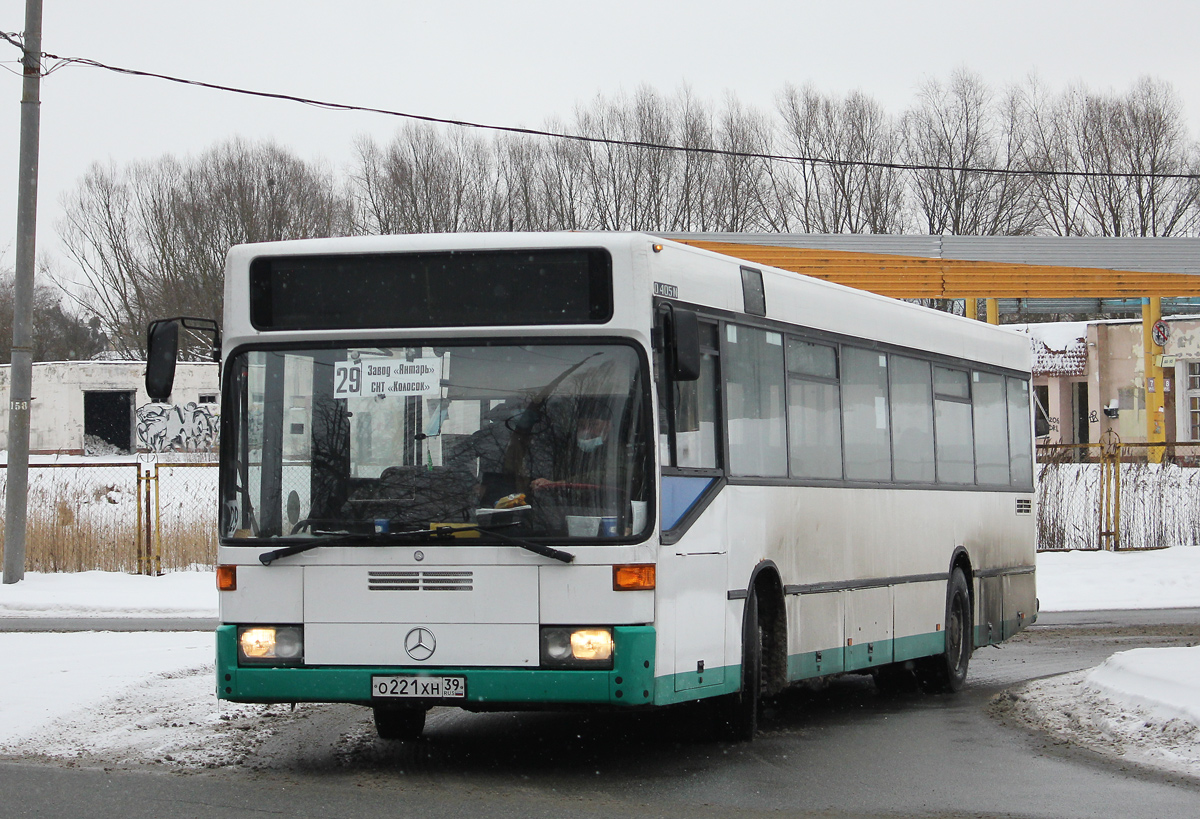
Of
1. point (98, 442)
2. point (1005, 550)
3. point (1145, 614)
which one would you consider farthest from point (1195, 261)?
point (98, 442)

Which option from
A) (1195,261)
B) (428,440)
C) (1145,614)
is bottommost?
(1145,614)

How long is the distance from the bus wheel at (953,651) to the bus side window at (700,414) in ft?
14.5

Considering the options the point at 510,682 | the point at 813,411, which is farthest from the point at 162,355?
the point at 813,411

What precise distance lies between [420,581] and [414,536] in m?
0.22

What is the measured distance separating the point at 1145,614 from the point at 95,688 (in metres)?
12.8

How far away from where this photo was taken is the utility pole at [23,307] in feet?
66.5

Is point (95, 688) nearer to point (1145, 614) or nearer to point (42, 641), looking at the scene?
point (42, 641)

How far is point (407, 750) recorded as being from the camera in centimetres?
872

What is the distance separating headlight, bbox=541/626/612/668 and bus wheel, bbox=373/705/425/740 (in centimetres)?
181

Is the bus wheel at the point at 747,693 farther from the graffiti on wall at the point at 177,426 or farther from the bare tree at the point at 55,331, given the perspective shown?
the bare tree at the point at 55,331

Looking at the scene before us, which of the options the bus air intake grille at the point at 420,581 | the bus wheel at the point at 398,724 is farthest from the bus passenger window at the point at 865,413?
the bus air intake grille at the point at 420,581

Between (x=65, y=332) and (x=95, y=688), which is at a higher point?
(x=65, y=332)

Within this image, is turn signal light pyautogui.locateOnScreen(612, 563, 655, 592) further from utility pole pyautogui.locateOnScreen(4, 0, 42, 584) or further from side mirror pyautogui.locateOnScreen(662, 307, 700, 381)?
utility pole pyautogui.locateOnScreen(4, 0, 42, 584)

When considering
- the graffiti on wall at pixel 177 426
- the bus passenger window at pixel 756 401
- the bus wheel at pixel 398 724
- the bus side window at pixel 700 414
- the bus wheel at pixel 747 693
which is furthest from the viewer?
the graffiti on wall at pixel 177 426
